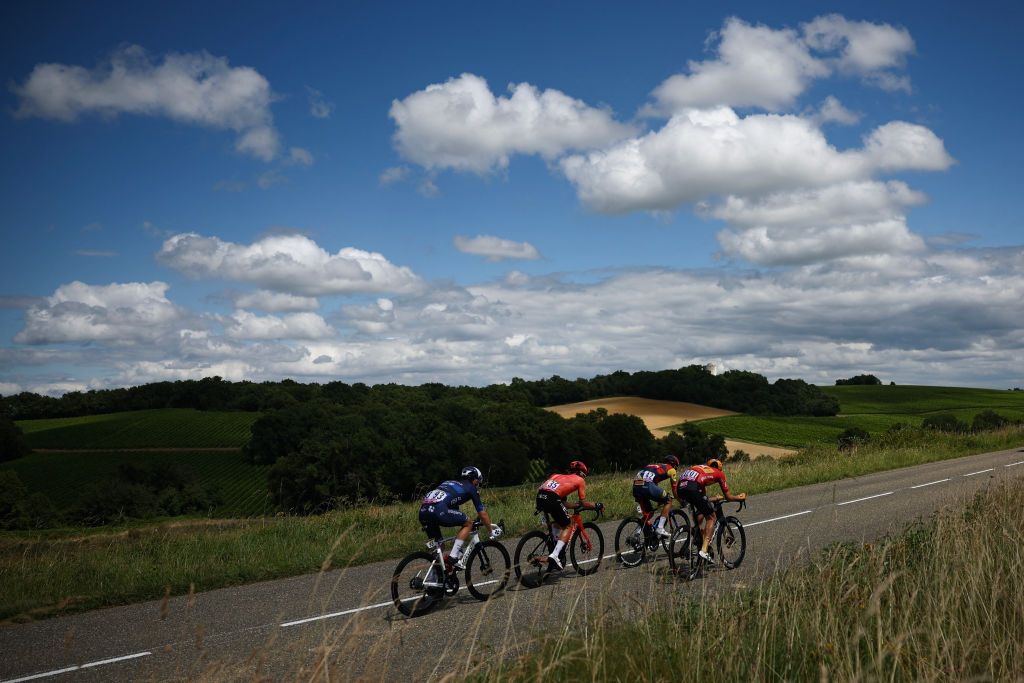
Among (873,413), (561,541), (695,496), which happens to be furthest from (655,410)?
(561,541)

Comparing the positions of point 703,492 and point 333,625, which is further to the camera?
point 703,492

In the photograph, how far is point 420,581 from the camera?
31.3ft

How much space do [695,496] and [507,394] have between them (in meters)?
102

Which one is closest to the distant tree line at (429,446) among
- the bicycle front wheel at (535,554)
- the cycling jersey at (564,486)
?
the bicycle front wheel at (535,554)

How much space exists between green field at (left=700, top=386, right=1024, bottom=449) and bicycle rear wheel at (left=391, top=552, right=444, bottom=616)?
66.5 m

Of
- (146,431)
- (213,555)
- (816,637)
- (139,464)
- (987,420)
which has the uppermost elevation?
(816,637)

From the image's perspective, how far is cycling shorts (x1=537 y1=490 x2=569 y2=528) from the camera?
11352mm

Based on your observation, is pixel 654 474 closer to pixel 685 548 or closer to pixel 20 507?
pixel 685 548

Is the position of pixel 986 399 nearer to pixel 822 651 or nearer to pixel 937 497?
pixel 937 497

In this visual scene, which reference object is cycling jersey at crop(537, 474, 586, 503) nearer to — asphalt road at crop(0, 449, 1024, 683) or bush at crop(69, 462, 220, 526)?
asphalt road at crop(0, 449, 1024, 683)

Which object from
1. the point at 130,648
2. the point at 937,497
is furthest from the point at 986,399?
the point at 130,648

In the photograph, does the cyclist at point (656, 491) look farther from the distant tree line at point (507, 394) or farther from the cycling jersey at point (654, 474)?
the distant tree line at point (507, 394)

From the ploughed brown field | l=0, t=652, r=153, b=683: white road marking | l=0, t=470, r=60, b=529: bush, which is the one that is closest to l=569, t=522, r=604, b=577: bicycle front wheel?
l=0, t=652, r=153, b=683: white road marking

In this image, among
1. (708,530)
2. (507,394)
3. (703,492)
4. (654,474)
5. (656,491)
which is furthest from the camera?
(507,394)
